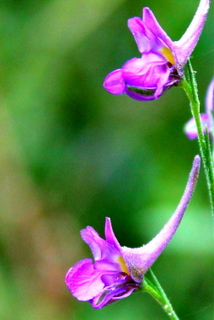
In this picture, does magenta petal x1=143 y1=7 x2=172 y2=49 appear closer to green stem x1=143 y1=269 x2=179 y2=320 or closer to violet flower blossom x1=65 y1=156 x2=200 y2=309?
violet flower blossom x1=65 y1=156 x2=200 y2=309

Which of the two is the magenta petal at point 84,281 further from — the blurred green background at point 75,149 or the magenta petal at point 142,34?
the blurred green background at point 75,149

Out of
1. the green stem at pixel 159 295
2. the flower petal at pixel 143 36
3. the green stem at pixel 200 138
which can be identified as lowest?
the green stem at pixel 159 295

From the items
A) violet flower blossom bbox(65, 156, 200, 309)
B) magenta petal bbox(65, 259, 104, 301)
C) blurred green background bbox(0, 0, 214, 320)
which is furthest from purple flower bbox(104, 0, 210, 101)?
blurred green background bbox(0, 0, 214, 320)

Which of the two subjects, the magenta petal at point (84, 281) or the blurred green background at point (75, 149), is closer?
the magenta petal at point (84, 281)

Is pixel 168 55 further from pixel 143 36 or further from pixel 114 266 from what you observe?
pixel 114 266

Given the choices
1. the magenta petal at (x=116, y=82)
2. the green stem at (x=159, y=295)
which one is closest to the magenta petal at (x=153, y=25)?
the magenta petal at (x=116, y=82)

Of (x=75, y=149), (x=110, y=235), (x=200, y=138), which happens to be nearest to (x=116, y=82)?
(x=200, y=138)
